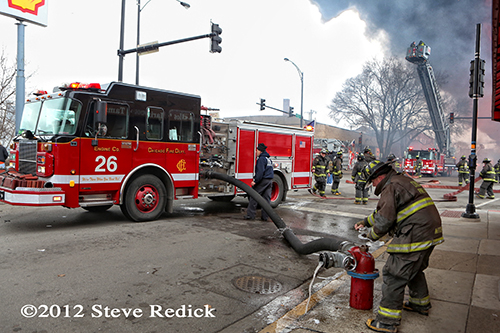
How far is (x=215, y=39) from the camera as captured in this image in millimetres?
15242

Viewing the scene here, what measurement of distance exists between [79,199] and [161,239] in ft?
6.22

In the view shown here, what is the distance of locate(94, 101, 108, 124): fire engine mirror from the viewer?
6.96 m

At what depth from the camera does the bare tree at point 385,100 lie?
4338 cm

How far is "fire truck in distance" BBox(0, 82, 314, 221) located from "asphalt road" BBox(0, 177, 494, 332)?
2.06 ft

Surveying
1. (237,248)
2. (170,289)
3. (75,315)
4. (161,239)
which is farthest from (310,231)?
(75,315)

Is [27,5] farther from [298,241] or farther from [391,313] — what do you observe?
[391,313]

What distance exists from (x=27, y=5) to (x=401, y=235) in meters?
15.9

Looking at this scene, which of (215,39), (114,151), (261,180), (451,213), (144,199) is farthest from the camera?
(215,39)

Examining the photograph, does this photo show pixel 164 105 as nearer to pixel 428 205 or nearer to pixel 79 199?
pixel 79 199

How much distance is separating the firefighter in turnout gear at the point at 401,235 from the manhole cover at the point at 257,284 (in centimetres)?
133

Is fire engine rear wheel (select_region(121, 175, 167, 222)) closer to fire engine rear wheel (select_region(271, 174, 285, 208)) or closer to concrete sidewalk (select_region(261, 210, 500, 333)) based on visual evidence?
fire engine rear wheel (select_region(271, 174, 285, 208))

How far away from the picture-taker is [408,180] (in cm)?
354

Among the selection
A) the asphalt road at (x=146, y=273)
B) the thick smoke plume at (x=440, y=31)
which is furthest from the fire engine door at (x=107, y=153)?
the thick smoke plume at (x=440, y=31)

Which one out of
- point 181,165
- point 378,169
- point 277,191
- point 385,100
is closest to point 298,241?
point 378,169
